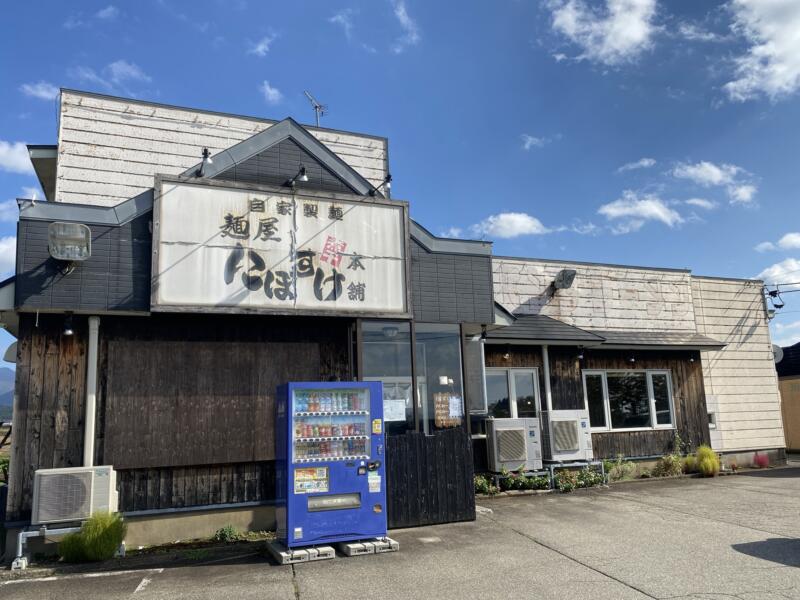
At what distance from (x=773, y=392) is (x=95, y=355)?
1797cm

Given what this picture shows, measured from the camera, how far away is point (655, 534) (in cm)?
856

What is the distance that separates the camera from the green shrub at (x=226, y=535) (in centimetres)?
870

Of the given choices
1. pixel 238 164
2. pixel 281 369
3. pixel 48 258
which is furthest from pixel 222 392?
pixel 238 164

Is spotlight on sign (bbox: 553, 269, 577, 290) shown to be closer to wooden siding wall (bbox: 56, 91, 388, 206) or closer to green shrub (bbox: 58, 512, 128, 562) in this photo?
wooden siding wall (bbox: 56, 91, 388, 206)

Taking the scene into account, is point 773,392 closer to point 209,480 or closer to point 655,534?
point 655,534

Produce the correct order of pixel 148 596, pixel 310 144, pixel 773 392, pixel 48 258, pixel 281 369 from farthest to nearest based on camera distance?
pixel 773 392, pixel 310 144, pixel 281 369, pixel 48 258, pixel 148 596

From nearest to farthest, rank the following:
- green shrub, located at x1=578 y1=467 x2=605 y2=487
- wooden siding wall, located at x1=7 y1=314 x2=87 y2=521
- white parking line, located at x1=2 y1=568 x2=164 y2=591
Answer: white parking line, located at x1=2 y1=568 x2=164 y2=591 < wooden siding wall, located at x1=7 y1=314 x2=87 y2=521 < green shrub, located at x1=578 y1=467 x2=605 y2=487

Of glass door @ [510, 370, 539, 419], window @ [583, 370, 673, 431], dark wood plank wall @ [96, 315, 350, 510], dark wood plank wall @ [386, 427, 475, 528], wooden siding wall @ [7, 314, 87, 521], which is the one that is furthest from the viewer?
window @ [583, 370, 673, 431]

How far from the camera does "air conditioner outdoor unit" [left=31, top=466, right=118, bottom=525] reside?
768 cm

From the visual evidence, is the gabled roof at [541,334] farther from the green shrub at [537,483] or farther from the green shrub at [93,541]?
the green shrub at [93,541]

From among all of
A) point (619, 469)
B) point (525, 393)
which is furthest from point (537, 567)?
point (619, 469)

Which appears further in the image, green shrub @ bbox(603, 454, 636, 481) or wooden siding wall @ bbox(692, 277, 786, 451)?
wooden siding wall @ bbox(692, 277, 786, 451)

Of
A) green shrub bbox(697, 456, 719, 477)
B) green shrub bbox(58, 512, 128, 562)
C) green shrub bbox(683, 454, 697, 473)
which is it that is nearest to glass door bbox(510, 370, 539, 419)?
green shrub bbox(683, 454, 697, 473)

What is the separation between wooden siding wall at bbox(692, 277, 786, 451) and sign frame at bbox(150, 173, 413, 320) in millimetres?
11212
